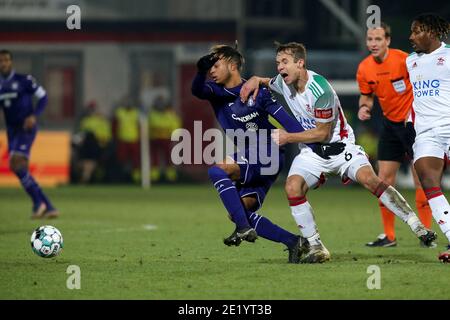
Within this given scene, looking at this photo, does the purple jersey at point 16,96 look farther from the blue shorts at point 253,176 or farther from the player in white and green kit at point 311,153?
the player in white and green kit at point 311,153

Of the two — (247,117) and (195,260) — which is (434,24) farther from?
(195,260)

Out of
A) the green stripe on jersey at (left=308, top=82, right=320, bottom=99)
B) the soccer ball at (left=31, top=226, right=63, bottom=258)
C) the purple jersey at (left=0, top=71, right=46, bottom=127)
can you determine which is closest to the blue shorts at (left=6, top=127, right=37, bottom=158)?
the purple jersey at (left=0, top=71, right=46, bottom=127)

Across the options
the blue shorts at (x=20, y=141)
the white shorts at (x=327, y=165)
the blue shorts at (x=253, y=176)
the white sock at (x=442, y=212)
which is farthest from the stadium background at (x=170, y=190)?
the blue shorts at (x=20, y=141)

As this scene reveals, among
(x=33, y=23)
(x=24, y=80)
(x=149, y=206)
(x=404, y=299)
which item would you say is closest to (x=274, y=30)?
(x=33, y=23)

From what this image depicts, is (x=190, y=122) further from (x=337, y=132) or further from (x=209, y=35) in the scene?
(x=337, y=132)

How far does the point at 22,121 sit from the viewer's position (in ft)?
50.6

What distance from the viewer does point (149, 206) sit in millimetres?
17922

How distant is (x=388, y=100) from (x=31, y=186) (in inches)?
225

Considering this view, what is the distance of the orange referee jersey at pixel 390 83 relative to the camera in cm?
1154

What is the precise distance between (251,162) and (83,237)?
3.39 meters

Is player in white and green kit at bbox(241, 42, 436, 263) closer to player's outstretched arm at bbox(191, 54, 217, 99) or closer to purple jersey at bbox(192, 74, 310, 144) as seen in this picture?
purple jersey at bbox(192, 74, 310, 144)

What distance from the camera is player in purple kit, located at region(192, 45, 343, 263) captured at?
31.5ft

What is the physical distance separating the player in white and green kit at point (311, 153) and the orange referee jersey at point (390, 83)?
190 centimetres

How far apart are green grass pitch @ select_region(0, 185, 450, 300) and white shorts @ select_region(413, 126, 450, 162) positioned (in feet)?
3.18
